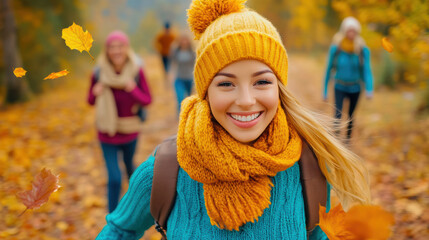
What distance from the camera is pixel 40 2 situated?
10.9m

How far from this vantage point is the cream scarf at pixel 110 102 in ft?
12.5

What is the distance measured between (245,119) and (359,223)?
598 mm

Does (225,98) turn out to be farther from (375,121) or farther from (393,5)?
(375,121)

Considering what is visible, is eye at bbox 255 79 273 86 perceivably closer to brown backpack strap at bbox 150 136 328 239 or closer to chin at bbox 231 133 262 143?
chin at bbox 231 133 262 143

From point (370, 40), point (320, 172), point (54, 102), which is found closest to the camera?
point (320, 172)

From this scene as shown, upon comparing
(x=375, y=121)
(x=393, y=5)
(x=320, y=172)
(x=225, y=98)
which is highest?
(x=393, y=5)

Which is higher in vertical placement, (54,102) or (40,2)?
(40,2)

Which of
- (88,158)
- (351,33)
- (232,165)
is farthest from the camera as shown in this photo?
(88,158)

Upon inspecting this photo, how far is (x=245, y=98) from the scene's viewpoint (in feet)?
4.83

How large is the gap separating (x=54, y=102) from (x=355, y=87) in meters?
8.25

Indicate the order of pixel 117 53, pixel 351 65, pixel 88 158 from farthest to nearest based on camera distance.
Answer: pixel 88 158, pixel 351 65, pixel 117 53

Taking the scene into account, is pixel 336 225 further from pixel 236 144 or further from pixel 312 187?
pixel 236 144

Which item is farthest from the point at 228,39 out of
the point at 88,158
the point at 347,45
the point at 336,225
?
the point at 88,158

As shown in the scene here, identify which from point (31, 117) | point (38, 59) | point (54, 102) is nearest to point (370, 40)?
point (31, 117)
